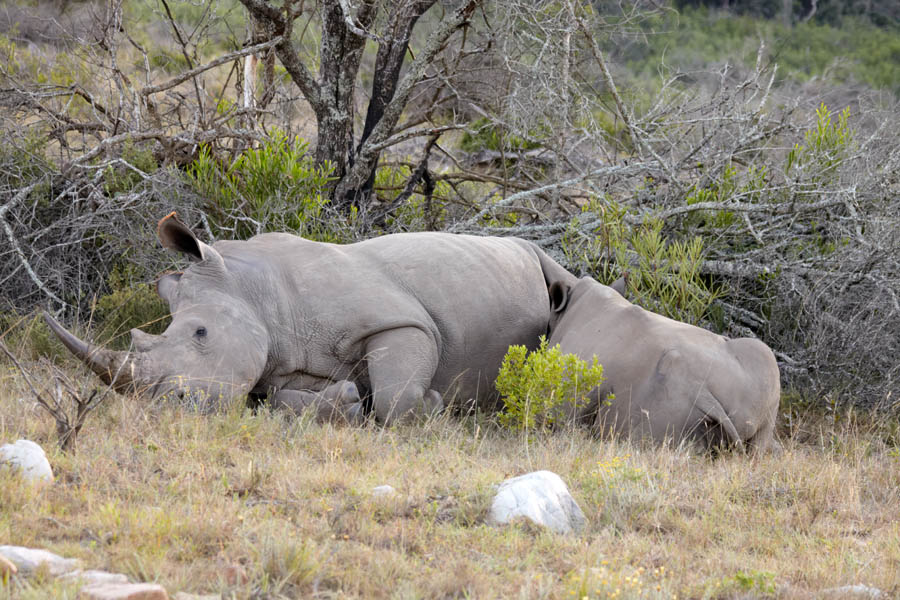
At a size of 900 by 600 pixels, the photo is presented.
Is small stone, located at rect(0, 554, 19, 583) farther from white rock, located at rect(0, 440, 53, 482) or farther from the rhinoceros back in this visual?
the rhinoceros back

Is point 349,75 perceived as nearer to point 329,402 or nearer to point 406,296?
point 406,296

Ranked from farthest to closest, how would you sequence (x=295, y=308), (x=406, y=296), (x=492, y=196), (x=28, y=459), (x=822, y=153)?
1. (x=492, y=196)
2. (x=822, y=153)
3. (x=406, y=296)
4. (x=295, y=308)
5. (x=28, y=459)

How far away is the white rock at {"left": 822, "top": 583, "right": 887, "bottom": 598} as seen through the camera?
12.0ft

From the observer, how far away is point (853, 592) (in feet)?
12.1

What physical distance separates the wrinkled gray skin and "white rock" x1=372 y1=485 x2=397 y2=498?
1581mm

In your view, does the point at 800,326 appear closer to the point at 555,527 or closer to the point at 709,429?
the point at 709,429

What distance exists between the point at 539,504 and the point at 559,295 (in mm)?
2582

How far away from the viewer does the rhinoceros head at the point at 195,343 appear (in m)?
5.25

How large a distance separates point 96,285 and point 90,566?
5052 millimetres

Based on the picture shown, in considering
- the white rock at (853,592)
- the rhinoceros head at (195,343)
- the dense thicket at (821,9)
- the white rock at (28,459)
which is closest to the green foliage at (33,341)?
the rhinoceros head at (195,343)

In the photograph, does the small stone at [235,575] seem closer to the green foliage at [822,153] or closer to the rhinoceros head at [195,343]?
the rhinoceros head at [195,343]

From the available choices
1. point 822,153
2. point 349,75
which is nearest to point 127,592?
point 822,153

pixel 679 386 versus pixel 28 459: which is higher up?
pixel 28 459

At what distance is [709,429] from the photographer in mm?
5578
